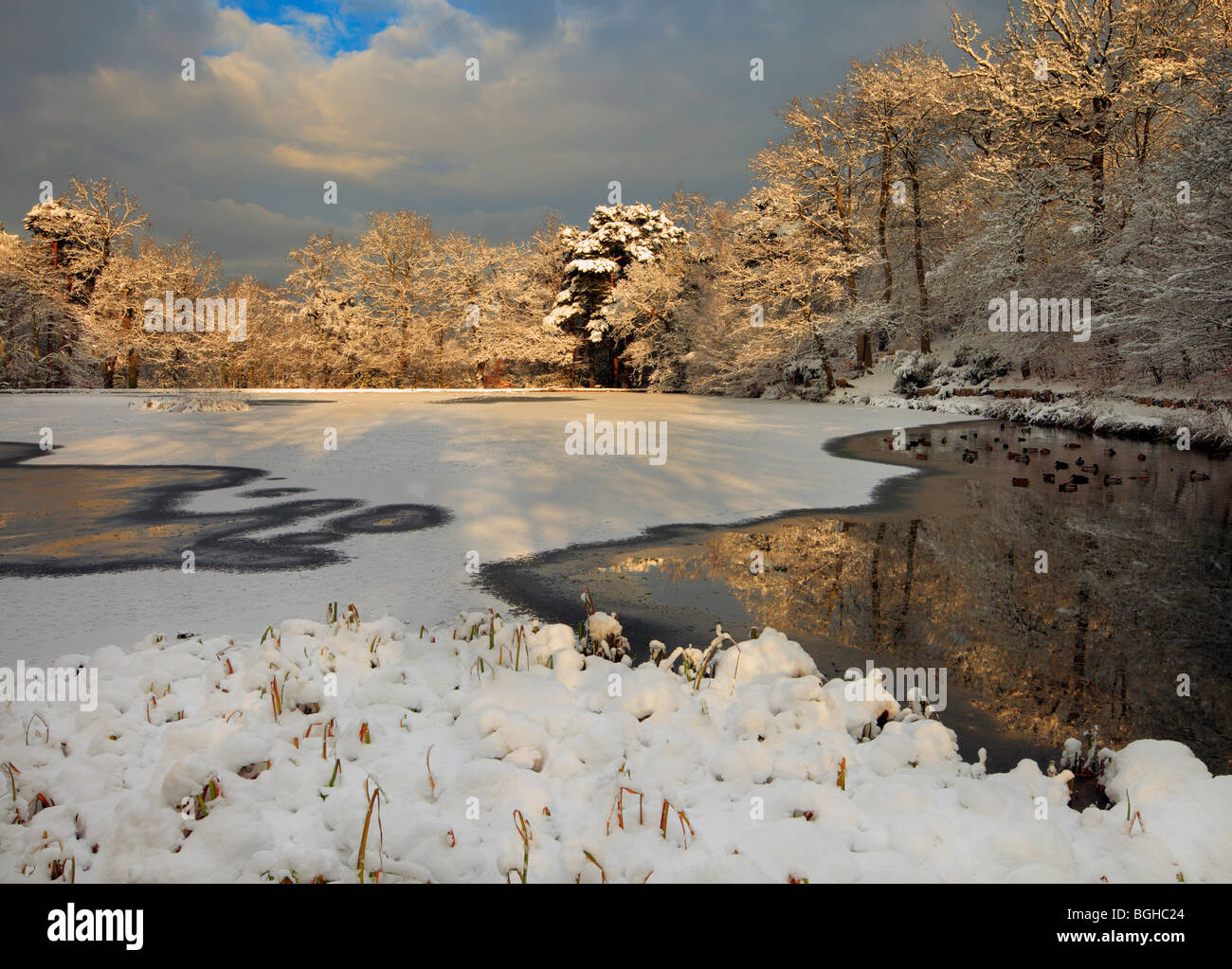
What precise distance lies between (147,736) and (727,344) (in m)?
33.3

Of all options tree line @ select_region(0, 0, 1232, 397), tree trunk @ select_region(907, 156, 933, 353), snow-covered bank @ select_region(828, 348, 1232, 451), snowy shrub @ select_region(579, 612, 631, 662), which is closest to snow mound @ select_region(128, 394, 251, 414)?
tree line @ select_region(0, 0, 1232, 397)

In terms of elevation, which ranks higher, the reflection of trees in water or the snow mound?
the snow mound

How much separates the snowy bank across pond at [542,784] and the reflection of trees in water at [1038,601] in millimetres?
929

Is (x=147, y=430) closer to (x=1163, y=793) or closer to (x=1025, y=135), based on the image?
(x=1163, y=793)

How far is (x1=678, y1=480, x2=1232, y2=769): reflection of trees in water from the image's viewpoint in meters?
4.07

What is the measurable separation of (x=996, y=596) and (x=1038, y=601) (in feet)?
1.01

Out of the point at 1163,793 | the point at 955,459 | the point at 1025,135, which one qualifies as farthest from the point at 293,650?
the point at 1025,135

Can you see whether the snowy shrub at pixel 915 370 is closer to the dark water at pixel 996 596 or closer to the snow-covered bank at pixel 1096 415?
the snow-covered bank at pixel 1096 415

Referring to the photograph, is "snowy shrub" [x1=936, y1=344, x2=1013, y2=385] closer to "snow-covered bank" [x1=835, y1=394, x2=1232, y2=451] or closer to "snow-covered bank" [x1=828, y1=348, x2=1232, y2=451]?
"snow-covered bank" [x1=828, y1=348, x2=1232, y2=451]

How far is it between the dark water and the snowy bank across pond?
66cm

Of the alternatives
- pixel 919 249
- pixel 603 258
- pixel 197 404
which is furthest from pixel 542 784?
pixel 603 258

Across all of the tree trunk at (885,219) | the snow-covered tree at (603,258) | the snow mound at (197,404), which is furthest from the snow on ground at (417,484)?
the snow-covered tree at (603,258)

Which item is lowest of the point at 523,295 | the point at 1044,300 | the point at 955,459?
the point at 955,459

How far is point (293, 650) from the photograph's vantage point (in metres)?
4.35
